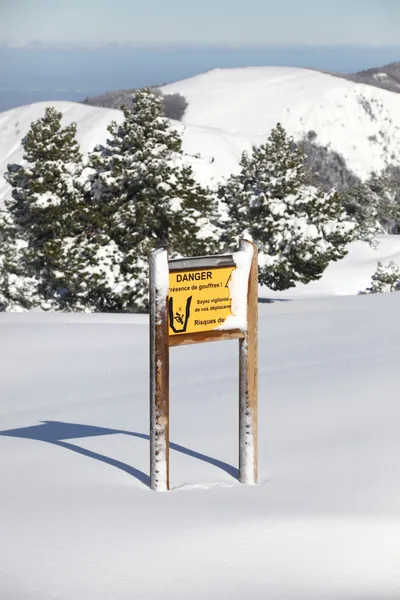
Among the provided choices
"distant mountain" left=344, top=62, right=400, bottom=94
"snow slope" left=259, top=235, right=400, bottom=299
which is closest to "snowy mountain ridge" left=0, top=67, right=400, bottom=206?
"distant mountain" left=344, top=62, right=400, bottom=94

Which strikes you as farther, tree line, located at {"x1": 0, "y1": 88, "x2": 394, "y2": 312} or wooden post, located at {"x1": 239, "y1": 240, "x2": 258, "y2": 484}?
tree line, located at {"x1": 0, "y1": 88, "x2": 394, "y2": 312}

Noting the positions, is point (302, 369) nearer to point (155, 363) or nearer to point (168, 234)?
point (155, 363)

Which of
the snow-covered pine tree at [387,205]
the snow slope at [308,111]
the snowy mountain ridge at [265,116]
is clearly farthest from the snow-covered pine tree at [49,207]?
the snow slope at [308,111]

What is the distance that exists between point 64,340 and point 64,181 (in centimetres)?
1691

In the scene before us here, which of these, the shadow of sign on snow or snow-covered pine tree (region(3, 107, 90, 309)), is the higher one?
the shadow of sign on snow

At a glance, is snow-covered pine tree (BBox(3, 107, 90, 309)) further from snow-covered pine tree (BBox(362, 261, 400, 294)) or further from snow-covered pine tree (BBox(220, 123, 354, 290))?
snow-covered pine tree (BBox(362, 261, 400, 294))

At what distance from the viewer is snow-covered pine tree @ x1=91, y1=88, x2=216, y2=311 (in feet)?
81.6

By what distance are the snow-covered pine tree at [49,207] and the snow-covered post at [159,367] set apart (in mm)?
20068

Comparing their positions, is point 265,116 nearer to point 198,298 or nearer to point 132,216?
point 132,216

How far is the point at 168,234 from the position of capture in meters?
25.8

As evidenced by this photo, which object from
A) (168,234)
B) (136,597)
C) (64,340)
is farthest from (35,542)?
(168,234)

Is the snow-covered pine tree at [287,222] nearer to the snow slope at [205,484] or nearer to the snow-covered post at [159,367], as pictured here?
the snow slope at [205,484]

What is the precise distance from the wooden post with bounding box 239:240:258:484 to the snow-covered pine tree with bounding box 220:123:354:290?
2358cm

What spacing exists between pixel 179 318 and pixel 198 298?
16cm
